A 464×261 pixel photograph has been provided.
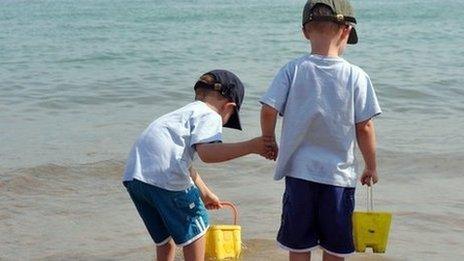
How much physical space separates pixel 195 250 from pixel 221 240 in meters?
0.75

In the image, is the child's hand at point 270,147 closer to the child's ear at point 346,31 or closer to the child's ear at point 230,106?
the child's ear at point 230,106

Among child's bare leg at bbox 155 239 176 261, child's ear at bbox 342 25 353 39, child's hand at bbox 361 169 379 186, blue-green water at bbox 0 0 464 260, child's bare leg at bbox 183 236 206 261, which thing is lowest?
blue-green water at bbox 0 0 464 260

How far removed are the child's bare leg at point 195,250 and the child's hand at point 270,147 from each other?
0.60m

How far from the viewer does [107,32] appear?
2439cm

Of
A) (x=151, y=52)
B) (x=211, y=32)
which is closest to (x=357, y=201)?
(x=151, y=52)

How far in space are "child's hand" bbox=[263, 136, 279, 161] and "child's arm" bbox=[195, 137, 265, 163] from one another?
21 millimetres

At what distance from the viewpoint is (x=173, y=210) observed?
399 centimetres

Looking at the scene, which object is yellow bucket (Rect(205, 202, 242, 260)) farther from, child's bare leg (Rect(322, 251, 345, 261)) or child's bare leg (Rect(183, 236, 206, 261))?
child's bare leg (Rect(322, 251, 345, 261))

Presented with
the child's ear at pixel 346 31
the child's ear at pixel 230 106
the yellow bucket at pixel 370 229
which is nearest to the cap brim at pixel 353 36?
the child's ear at pixel 346 31

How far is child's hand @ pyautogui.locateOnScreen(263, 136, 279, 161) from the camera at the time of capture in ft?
12.4

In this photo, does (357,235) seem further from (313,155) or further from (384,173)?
(384,173)

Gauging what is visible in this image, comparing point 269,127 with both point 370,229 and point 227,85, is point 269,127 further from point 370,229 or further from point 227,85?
point 370,229

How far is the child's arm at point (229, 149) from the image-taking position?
3.77 metres

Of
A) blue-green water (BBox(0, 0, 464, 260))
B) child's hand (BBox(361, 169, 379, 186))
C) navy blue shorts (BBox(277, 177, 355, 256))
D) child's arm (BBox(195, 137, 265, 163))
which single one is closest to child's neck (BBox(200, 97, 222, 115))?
child's arm (BBox(195, 137, 265, 163))
